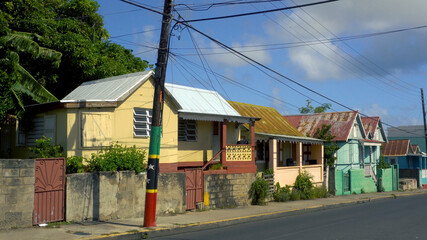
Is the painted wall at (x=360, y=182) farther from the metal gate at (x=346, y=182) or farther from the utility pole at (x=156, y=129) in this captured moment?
the utility pole at (x=156, y=129)

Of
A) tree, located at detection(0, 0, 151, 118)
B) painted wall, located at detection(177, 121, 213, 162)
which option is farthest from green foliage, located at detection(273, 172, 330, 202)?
tree, located at detection(0, 0, 151, 118)

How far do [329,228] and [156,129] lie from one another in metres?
5.83

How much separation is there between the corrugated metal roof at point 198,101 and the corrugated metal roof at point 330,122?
40.4 ft

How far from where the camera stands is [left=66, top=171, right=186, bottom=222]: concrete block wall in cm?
1334

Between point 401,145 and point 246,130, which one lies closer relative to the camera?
point 246,130

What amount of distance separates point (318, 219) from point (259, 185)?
13.8 ft

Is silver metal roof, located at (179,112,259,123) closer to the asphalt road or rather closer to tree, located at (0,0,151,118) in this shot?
the asphalt road

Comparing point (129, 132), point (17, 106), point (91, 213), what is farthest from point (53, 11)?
point (91, 213)

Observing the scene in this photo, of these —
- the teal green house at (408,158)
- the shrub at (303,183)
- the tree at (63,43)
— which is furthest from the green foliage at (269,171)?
the teal green house at (408,158)

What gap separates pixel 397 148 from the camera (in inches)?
1768

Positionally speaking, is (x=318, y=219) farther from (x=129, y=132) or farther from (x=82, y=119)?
(x=82, y=119)

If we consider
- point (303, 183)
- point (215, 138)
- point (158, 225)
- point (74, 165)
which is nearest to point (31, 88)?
point (74, 165)

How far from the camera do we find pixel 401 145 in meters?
44.9

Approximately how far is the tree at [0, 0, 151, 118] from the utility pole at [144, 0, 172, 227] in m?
7.26
